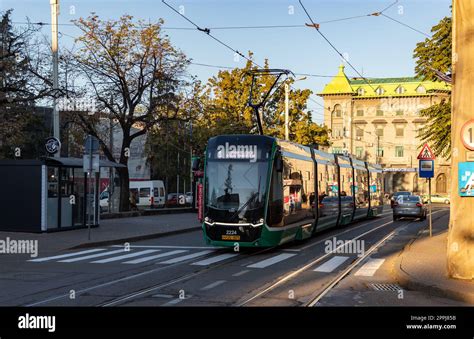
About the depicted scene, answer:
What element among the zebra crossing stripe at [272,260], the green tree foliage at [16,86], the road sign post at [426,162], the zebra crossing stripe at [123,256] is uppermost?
the green tree foliage at [16,86]

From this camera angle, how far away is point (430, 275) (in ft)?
38.4

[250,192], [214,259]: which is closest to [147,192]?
[250,192]

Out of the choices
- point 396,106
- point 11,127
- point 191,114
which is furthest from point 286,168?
point 396,106

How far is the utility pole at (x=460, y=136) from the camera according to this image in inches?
439

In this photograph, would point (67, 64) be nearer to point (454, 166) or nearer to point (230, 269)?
point (230, 269)

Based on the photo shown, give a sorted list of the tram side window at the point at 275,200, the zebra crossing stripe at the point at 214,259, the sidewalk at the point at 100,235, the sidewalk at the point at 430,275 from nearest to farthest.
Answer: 1. the sidewalk at the point at 430,275
2. the zebra crossing stripe at the point at 214,259
3. the tram side window at the point at 275,200
4. the sidewalk at the point at 100,235

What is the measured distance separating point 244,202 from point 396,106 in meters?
76.2

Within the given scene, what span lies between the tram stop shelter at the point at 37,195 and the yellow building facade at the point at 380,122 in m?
65.5

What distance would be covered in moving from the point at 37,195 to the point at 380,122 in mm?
73672

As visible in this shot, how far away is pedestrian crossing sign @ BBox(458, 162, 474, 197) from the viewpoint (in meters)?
11.2

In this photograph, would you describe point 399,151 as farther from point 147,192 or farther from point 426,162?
point 426,162

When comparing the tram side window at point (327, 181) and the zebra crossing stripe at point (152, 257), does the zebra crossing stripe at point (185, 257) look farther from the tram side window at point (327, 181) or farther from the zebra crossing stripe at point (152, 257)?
the tram side window at point (327, 181)

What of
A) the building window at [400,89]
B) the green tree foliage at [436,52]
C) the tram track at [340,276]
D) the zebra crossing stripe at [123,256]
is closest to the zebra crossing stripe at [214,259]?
the zebra crossing stripe at [123,256]
